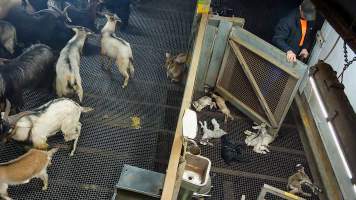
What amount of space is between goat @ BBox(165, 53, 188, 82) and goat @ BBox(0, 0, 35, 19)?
3.39 m

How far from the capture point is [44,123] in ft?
20.1

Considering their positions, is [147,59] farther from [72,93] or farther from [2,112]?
[2,112]

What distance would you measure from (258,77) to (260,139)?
122 cm

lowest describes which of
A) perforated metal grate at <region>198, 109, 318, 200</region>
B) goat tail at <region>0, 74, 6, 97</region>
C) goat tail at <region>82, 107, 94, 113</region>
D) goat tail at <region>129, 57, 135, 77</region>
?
perforated metal grate at <region>198, 109, 318, 200</region>

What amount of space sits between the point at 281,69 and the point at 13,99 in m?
4.85

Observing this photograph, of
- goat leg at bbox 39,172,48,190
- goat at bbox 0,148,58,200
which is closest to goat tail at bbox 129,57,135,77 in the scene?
goat at bbox 0,148,58,200

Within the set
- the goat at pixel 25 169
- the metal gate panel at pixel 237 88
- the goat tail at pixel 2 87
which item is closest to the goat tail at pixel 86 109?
the goat at pixel 25 169

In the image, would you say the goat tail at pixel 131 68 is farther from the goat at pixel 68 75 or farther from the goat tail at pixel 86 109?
the goat tail at pixel 86 109

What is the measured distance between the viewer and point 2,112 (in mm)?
6457

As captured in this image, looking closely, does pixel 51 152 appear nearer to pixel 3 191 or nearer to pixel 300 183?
pixel 3 191

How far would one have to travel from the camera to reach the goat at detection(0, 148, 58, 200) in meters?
5.41

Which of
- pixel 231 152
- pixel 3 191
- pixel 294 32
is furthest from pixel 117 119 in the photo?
pixel 294 32

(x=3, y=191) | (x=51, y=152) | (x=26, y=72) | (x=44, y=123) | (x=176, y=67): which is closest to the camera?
(x=3, y=191)

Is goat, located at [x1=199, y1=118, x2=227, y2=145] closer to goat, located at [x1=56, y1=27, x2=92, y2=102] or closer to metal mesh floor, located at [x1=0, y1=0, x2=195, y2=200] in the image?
metal mesh floor, located at [x1=0, y1=0, x2=195, y2=200]
